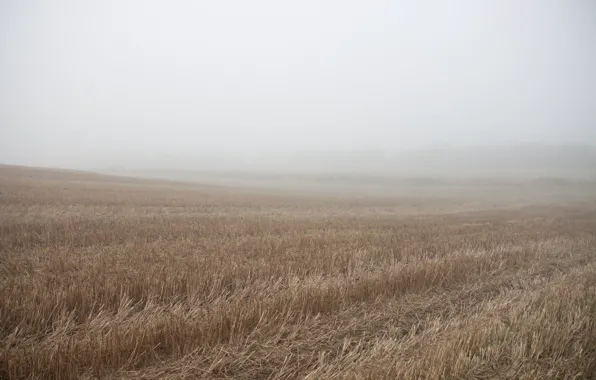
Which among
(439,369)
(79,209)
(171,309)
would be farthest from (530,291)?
(79,209)

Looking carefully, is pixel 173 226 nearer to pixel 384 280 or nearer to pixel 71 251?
pixel 71 251

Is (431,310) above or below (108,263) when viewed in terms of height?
below

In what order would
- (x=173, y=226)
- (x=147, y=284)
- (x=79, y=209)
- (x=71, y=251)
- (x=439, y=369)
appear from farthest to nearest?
(x=79, y=209) → (x=173, y=226) → (x=71, y=251) → (x=147, y=284) → (x=439, y=369)

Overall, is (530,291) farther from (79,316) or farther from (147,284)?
(79,316)

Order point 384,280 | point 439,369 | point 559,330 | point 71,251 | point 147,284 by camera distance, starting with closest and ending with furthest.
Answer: point 439,369 < point 559,330 < point 147,284 < point 384,280 < point 71,251

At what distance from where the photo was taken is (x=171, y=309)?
515 cm

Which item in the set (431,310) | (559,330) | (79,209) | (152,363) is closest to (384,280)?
(431,310)

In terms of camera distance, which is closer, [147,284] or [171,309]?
[171,309]

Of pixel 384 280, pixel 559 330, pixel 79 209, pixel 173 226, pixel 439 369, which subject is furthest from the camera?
pixel 79 209

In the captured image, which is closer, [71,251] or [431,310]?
[431,310]

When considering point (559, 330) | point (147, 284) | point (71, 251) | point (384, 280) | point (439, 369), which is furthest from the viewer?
point (71, 251)

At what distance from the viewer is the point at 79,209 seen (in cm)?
1627

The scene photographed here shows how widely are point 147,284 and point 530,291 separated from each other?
8023mm

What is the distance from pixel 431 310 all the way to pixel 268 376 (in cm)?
355
